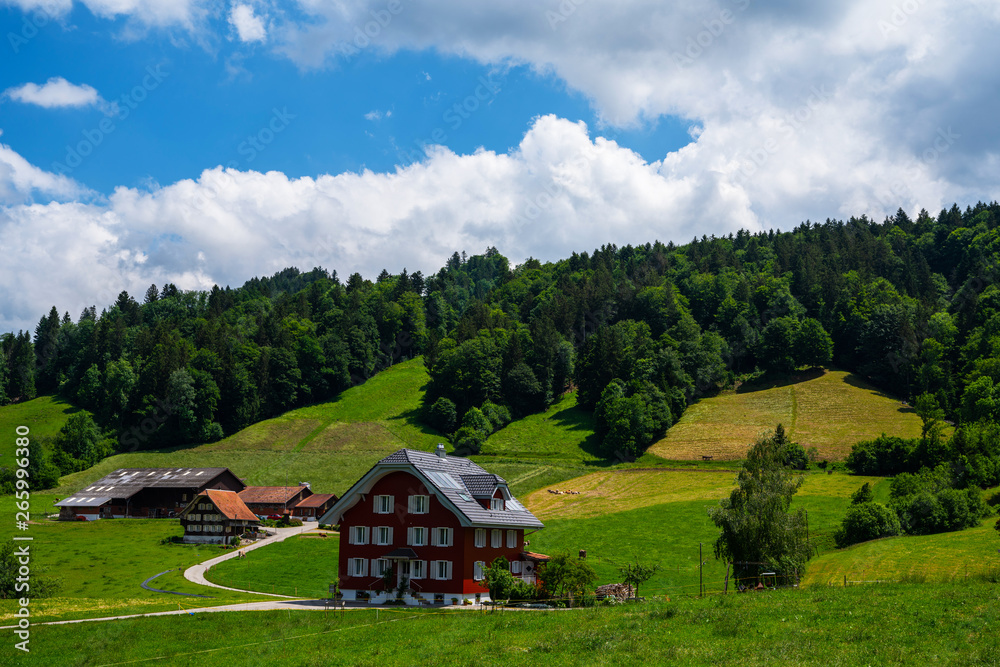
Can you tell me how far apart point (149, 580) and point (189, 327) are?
14403 cm

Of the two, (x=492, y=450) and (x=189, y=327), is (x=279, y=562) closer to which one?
(x=492, y=450)

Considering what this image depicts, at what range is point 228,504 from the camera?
87.5m

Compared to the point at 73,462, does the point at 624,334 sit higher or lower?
higher

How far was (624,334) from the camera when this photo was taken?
523 ft

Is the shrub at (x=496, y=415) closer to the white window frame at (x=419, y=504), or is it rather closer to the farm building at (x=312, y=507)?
the farm building at (x=312, y=507)

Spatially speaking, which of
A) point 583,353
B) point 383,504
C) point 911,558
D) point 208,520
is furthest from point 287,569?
point 583,353

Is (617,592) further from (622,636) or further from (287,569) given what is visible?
(287,569)

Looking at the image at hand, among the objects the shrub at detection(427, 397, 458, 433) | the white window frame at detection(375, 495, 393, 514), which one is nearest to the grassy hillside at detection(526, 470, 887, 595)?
the white window frame at detection(375, 495, 393, 514)

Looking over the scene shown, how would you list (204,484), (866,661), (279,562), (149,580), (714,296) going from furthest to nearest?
(714,296)
(204,484)
(279,562)
(149,580)
(866,661)

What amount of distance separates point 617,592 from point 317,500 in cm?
7021

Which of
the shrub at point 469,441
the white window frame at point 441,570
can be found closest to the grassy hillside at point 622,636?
the white window frame at point 441,570

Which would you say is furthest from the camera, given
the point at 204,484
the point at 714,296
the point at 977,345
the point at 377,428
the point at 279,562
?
the point at 714,296

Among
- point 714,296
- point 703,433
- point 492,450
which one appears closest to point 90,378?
point 492,450

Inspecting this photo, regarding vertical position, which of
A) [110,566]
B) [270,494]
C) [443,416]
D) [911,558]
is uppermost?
[443,416]
